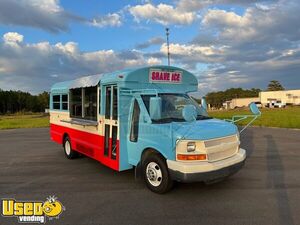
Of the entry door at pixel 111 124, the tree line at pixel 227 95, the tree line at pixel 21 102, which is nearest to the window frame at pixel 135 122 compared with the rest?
the entry door at pixel 111 124

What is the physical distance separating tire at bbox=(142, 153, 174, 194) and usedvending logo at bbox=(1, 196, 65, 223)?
182cm

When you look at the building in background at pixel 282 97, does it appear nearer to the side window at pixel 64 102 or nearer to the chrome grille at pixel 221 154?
the side window at pixel 64 102

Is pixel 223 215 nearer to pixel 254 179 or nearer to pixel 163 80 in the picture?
pixel 254 179

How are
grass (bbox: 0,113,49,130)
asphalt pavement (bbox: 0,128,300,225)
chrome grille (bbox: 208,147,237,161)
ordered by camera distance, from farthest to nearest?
1. grass (bbox: 0,113,49,130)
2. chrome grille (bbox: 208,147,237,161)
3. asphalt pavement (bbox: 0,128,300,225)

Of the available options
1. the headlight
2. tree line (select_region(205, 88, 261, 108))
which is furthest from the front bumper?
tree line (select_region(205, 88, 261, 108))

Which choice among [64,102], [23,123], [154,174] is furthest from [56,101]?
[23,123]

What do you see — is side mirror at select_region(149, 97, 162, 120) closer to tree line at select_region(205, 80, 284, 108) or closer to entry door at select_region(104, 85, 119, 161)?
entry door at select_region(104, 85, 119, 161)

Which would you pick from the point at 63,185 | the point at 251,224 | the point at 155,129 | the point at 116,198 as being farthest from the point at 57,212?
the point at 251,224

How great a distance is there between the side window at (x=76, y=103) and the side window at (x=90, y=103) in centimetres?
45

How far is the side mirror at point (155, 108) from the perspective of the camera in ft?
20.1

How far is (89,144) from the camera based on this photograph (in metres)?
8.73

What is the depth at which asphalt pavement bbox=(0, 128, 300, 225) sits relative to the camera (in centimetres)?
516

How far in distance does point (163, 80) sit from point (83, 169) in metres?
3.57

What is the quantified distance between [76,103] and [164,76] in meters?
3.51
